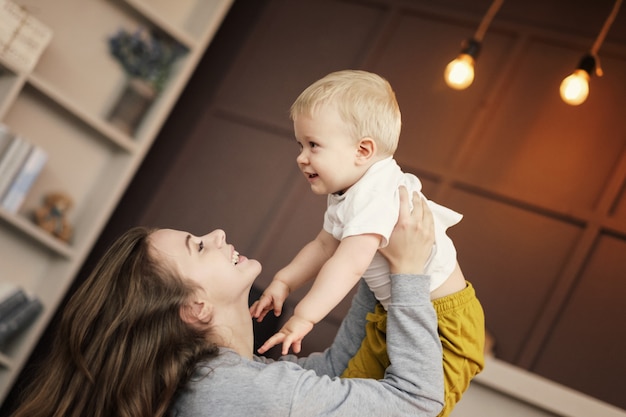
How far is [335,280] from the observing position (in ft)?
4.69

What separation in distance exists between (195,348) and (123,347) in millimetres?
134

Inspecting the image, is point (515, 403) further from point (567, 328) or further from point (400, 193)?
point (567, 328)

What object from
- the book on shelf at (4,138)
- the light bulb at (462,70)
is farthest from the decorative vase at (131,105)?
the light bulb at (462,70)

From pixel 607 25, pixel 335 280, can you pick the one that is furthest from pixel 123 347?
pixel 607 25

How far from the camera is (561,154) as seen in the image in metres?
3.31

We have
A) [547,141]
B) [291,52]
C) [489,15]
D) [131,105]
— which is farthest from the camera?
[291,52]

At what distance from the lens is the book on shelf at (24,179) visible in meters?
3.38

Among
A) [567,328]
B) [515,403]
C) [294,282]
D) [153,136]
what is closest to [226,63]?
[153,136]

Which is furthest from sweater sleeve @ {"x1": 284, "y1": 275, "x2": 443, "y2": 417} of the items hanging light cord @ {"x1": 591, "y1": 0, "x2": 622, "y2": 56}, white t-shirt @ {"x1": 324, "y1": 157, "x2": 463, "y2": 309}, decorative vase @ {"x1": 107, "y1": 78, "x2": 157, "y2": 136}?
decorative vase @ {"x1": 107, "y1": 78, "x2": 157, "y2": 136}

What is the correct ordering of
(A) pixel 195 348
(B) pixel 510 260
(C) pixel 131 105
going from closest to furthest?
(A) pixel 195 348, (B) pixel 510 260, (C) pixel 131 105

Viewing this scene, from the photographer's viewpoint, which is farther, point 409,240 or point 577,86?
point 577,86

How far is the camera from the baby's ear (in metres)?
1.52

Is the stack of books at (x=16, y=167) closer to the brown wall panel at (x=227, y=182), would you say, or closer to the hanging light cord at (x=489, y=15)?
the brown wall panel at (x=227, y=182)

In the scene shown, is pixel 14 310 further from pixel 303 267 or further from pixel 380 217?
pixel 380 217
